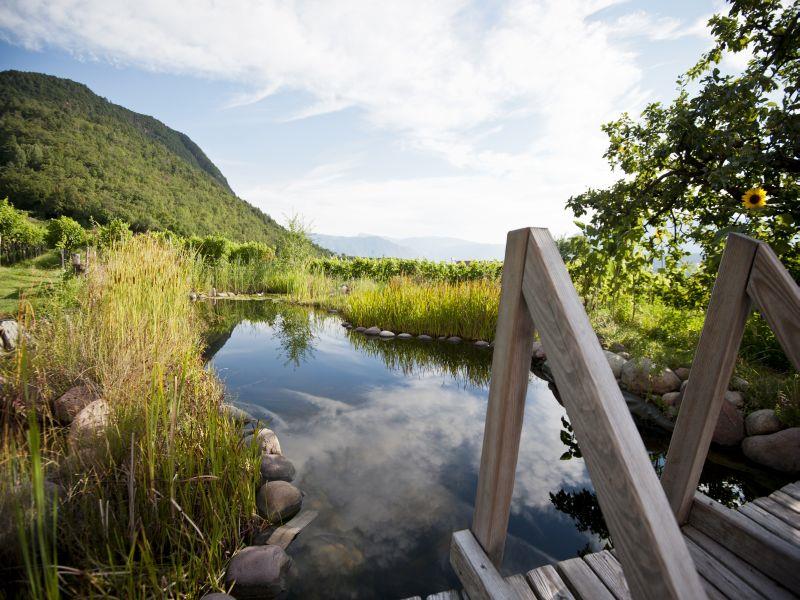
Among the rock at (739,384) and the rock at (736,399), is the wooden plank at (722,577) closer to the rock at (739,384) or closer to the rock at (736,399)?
the rock at (736,399)

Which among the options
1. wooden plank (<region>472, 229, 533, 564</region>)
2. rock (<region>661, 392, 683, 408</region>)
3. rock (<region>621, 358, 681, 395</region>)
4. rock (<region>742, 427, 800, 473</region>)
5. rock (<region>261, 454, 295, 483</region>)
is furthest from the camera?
rock (<region>621, 358, 681, 395</region>)

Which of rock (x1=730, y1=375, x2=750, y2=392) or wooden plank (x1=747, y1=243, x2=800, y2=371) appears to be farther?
rock (x1=730, y1=375, x2=750, y2=392)

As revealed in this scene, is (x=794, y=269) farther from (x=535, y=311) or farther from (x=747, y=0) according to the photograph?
(x=535, y=311)

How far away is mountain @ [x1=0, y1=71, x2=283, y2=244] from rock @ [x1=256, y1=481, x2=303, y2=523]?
143 feet

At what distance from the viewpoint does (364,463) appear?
9.61ft

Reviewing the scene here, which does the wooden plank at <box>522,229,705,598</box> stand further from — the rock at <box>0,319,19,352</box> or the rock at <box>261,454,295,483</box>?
the rock at <box>0,319,19,352</box>

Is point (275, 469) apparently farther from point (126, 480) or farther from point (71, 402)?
point (71, 402)

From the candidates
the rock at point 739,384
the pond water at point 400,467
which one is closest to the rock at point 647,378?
the rock at point 739,384

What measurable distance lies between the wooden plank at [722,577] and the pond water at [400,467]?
0.88 m

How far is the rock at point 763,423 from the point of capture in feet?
10.2

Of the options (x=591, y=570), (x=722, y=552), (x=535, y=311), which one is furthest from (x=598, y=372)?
(x=722, y=552)

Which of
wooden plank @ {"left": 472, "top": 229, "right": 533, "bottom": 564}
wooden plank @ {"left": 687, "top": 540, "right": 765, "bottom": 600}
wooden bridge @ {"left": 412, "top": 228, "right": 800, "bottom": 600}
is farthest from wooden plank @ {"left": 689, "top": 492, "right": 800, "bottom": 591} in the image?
wooden plank @ {"left": 472, "top": 229, "right": 533, "bottom": 564}

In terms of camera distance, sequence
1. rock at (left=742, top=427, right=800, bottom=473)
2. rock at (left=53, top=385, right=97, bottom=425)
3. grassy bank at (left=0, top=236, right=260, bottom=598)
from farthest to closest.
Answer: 1. rock at (left=742, top=427, right=800, bottom=473)
2. rock at (left=53, top=385, right=97, bottom=425)
3. grassy bank at (left=0, top=236, right=260, bottom=598)

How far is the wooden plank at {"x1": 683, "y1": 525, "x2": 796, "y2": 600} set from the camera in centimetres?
125
